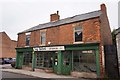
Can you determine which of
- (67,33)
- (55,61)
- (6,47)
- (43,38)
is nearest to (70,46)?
(67,33)

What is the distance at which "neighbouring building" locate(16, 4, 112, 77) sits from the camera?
1562 cm

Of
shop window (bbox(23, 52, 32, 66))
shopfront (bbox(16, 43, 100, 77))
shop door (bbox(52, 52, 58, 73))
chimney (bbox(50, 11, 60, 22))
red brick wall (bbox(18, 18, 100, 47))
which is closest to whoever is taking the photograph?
A: shopfront (bbox(16, 43, 100, 77))

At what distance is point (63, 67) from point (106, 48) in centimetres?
492

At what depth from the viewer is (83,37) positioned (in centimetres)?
1669

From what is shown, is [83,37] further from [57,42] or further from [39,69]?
[39,69]

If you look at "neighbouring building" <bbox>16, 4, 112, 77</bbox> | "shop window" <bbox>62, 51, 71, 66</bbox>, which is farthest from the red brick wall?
"shop window" <bbox>62, 51, 71, 66</bbox>

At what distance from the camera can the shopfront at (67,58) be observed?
15610 mm

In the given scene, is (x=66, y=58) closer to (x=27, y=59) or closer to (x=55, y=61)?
(x=55, y=61)

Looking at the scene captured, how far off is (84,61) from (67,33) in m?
3.76

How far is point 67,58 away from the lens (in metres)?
17.8

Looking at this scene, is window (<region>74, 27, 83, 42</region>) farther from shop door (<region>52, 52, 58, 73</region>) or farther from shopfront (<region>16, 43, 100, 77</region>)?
shop door (<region>52, 52, 58, 73</region>)

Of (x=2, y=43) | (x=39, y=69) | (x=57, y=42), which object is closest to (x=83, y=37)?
(x=57, y=42)

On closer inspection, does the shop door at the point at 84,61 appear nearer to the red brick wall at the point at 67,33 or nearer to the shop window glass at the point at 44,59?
the red brick wall at the point at 67,33

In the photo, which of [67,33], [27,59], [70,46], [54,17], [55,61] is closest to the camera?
[70,46]
